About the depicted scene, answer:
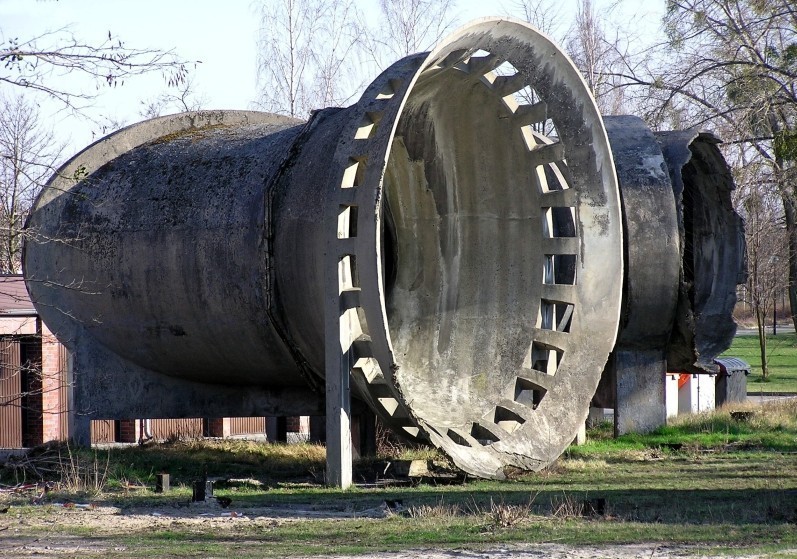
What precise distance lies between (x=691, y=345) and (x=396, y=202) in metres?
4.38

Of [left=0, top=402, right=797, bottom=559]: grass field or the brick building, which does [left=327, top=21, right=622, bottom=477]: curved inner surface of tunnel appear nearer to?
[left=0, top=402, right=797, bottom=559]: grass field

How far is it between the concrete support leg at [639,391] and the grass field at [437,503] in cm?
72

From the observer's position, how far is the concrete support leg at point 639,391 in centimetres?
1598

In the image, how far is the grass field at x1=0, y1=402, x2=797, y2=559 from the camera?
323 inches

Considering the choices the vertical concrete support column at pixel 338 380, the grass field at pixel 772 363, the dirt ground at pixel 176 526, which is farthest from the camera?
the grass field at pixel 772 363

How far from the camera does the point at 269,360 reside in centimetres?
1282

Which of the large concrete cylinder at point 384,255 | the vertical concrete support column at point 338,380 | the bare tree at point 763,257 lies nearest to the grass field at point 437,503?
the vertical concrete support column at point 338,380

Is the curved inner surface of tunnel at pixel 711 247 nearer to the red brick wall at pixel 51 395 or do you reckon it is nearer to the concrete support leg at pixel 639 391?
the concrete support leg at pixel 639 391

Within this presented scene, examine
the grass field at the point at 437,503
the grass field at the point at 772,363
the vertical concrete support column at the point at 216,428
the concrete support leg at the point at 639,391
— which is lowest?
the vertical concrete support column at the point at 216,428

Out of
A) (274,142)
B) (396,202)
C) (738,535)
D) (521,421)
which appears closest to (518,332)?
(521,421)

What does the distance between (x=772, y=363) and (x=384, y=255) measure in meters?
28.1

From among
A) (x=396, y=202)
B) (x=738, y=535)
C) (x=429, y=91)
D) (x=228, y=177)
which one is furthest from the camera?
(x=396, y=202)

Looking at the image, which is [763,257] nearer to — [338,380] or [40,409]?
[40,409]

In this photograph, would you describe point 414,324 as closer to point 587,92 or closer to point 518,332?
point 518,332
